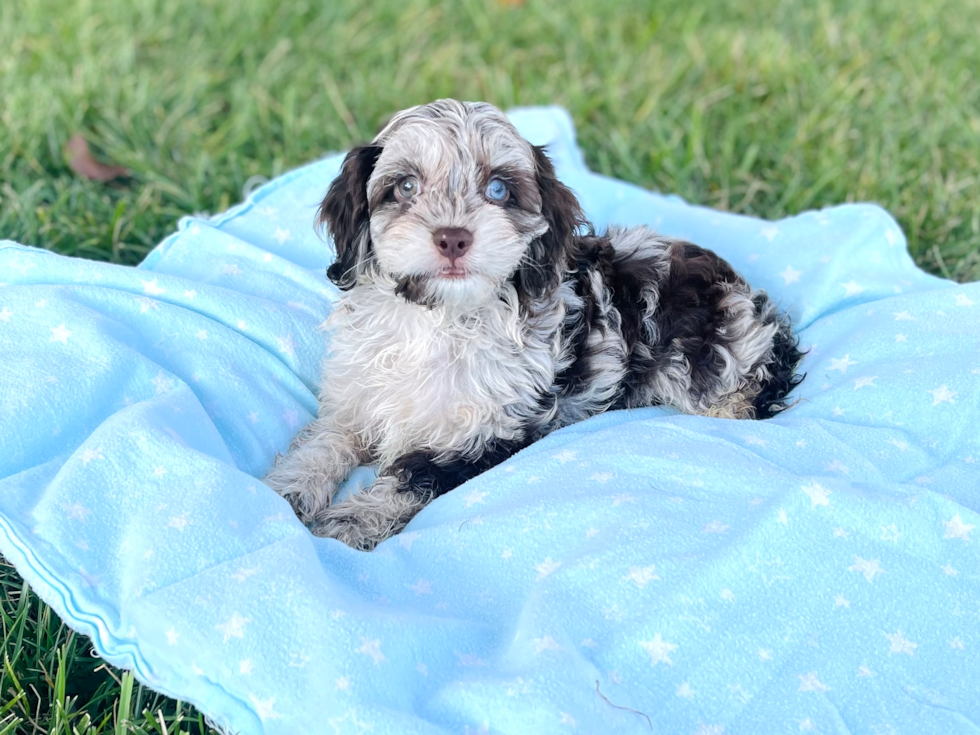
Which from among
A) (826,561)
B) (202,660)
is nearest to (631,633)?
(826,561)

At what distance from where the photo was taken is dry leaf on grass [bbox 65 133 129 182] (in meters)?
6.46

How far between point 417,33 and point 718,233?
13.2 feet

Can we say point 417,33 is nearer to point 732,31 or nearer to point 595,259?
point 732,31

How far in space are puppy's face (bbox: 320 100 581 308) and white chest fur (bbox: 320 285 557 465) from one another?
19 centimetres

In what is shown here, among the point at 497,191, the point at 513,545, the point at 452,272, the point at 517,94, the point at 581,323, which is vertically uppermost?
the point at 497,191

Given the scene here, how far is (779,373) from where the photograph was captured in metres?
4.66

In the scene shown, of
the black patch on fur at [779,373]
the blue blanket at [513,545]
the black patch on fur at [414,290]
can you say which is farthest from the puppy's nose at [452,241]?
the black patch on fur at [779,373]

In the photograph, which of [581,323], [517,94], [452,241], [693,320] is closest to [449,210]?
[452,241]

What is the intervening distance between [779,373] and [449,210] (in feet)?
6.22

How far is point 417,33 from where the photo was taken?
853 centimetres

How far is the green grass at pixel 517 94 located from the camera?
6422 mm

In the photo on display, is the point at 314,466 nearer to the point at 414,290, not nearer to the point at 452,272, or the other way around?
the point at 414,290

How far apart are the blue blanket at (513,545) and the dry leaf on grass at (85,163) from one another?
1883 millimetres

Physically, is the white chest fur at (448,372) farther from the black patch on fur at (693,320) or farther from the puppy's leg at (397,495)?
the black patch on fur at (693,320)
